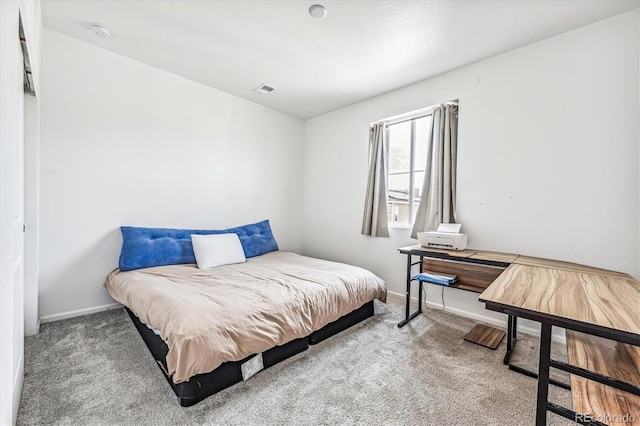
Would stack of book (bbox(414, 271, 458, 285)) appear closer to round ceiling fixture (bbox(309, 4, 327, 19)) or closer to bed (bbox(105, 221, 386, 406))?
bed (bbox(105, 221, 386, 406))

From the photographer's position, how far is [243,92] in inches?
137

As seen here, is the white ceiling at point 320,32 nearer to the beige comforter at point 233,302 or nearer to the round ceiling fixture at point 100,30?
the round ceiling fixture at point 100,30

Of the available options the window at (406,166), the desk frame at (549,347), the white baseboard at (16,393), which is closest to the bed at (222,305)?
the white baseboard at (16,393)

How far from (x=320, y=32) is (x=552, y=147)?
2204 millimetres

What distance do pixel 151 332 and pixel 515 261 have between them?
270 centimetres

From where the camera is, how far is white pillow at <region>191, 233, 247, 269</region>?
2.75m

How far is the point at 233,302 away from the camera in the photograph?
1.73 metres

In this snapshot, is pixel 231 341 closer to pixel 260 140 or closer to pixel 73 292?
pixel 73 292

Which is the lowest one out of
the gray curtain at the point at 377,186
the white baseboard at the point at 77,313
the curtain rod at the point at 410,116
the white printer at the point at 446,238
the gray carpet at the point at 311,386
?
the gray carpet at the point at 311,386

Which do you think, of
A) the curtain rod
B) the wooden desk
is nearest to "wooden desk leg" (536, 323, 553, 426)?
the wooden desk

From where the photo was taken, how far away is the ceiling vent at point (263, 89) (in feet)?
10.8

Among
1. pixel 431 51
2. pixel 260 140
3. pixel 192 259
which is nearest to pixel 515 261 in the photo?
pixel 431 51

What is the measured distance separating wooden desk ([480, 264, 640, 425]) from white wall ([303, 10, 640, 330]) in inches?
26.7

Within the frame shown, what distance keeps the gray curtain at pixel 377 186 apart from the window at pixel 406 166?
0.31 ft
